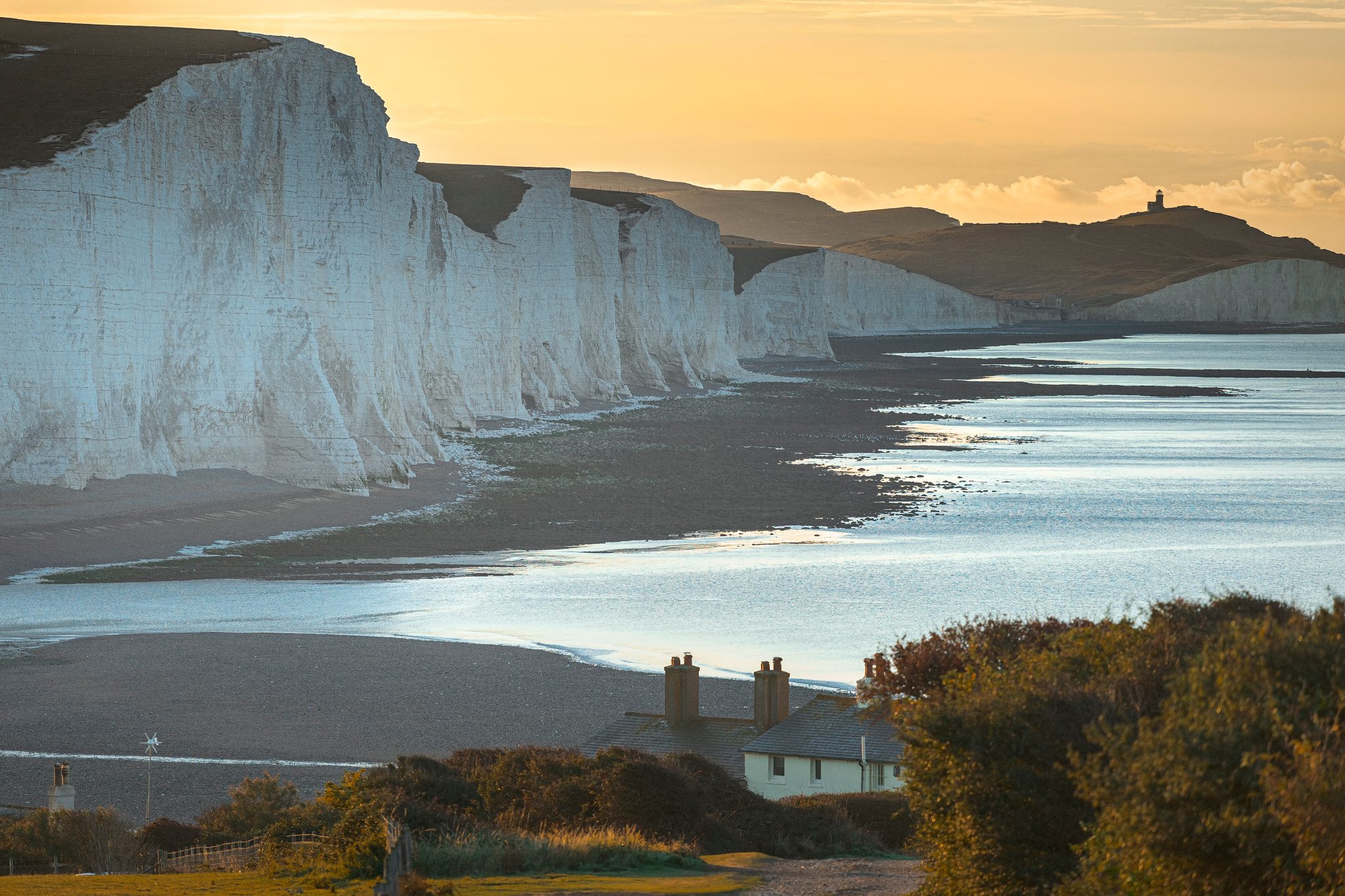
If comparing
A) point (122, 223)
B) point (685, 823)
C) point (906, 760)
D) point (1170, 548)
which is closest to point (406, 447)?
point (122, 223)

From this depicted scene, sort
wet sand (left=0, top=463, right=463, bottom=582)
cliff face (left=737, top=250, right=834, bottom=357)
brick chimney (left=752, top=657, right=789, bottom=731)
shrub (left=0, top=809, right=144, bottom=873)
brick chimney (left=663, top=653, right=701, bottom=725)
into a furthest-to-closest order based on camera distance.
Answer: cliff face (left=737, top=250, right=834, bottom=357)
wet sand (left=0, top=463, right=463, bottom=582)
brick chimney (left=663, top=653, right=701, bottom=725)
brick chimney (left=752, top=657, right=789, bottom=731)
shrub (left=0, top=809, right=144, bottom=873)

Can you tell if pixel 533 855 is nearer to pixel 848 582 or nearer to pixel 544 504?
pixel 848 582

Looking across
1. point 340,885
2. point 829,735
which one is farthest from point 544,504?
point 340,885

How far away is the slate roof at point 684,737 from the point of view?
59.5 feet

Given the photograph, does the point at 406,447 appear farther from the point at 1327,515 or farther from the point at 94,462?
the point at 1327,515

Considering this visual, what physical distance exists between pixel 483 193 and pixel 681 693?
66557mm

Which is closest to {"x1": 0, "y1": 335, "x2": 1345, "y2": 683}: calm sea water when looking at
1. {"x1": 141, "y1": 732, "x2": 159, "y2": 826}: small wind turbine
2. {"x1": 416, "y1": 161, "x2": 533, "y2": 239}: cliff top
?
{"x1": 141, "y1": 732, "x2": 159, "y2": 826}: small wind turbine

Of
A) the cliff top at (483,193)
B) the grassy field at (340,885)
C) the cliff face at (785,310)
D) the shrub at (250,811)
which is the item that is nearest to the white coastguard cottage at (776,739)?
the shrub at (250,811)

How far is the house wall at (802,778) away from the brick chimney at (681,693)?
1170mm

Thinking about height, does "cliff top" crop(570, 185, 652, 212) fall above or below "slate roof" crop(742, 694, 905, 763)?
above

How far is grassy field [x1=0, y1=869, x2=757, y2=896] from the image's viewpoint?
11609mm

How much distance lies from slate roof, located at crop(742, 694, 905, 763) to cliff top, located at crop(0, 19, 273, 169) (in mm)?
27715

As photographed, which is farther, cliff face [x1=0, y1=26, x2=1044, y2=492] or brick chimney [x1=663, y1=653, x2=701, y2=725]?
cliff face [x1=0, y1=26, x2=1044, y2=492]

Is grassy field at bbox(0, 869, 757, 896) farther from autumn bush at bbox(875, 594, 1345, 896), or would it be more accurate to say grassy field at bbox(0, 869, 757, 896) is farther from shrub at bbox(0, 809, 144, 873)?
shrub at bbox(0, 809, 144, 873)
